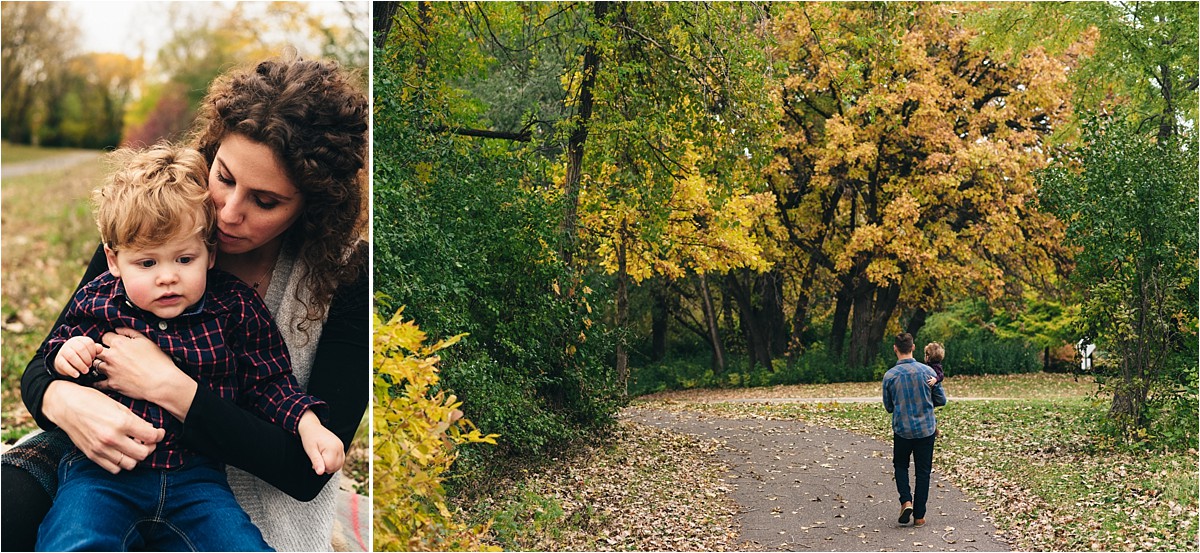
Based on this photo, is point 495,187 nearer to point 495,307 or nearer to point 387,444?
point 495,307

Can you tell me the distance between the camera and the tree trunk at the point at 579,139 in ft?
29.8

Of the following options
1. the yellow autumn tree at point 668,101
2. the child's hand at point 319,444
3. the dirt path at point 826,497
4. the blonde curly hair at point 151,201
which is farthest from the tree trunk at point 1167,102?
the blonde curly hair at point 151,201

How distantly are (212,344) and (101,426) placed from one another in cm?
25

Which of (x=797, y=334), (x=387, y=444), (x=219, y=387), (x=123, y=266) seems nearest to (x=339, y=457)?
(x=219, y=387)

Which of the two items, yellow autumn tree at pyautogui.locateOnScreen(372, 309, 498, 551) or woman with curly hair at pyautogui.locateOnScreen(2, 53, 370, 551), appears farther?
yellow autumn tree at pyautogui.locateOnScreen(372, 309, 498, 551)

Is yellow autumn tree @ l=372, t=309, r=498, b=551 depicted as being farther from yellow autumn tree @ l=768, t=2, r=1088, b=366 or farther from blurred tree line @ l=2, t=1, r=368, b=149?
yellow autumn tree @ l=768, t=2, r=1088, b=366

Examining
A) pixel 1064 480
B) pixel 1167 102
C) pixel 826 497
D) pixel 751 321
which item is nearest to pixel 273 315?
pixel 826 497

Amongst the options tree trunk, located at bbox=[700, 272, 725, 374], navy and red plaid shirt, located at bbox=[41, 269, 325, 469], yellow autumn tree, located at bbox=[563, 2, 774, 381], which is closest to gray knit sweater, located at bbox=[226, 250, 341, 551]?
navy and red plaid shirt, located at bbox=[41, 269, 325, 469]

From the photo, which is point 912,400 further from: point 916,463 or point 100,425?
point 100,425

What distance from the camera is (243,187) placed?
2109 mm

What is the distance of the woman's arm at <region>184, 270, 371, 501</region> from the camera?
6.53 feet

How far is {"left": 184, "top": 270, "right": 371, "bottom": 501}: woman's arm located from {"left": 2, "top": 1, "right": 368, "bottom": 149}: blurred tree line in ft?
1.81

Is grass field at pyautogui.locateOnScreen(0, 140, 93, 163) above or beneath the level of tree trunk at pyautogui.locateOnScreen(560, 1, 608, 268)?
beneath

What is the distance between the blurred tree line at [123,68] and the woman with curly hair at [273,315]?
90 millimetres
